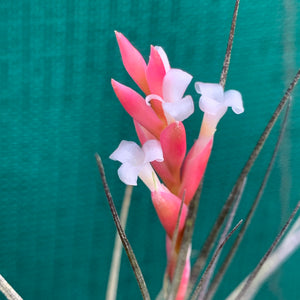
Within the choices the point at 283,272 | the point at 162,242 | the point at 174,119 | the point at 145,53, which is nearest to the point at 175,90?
the point at 174,119

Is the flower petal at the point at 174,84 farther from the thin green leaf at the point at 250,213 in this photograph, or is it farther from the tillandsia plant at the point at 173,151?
the thin green leaf at the point at 250,213

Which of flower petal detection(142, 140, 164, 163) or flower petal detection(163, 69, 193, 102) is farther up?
flower petal detection(163, 69, 193, 102)

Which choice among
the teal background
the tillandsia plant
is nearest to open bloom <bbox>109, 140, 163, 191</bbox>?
the tillandsia plant

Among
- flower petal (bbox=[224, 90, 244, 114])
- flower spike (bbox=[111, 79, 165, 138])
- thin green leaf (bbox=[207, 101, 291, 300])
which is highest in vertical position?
flower petal (bbox=[224, 90, 244, 114])

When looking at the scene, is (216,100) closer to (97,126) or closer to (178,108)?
(178,108)

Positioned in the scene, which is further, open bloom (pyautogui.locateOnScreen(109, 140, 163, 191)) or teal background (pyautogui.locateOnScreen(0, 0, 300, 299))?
teal background (pyautogui.locateOnScreen(0, 0, 300, 299))

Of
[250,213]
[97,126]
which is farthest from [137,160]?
[97,126]

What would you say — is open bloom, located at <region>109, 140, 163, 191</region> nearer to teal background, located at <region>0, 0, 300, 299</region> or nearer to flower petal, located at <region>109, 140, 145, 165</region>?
flower petal, located at <region>109, 140, 145, 165</region>

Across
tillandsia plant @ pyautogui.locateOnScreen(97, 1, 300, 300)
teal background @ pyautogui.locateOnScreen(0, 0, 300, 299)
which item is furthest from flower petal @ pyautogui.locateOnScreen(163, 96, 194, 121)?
teal background @ pyautogui.locateOnScreen(0, 0, 300, 299)
